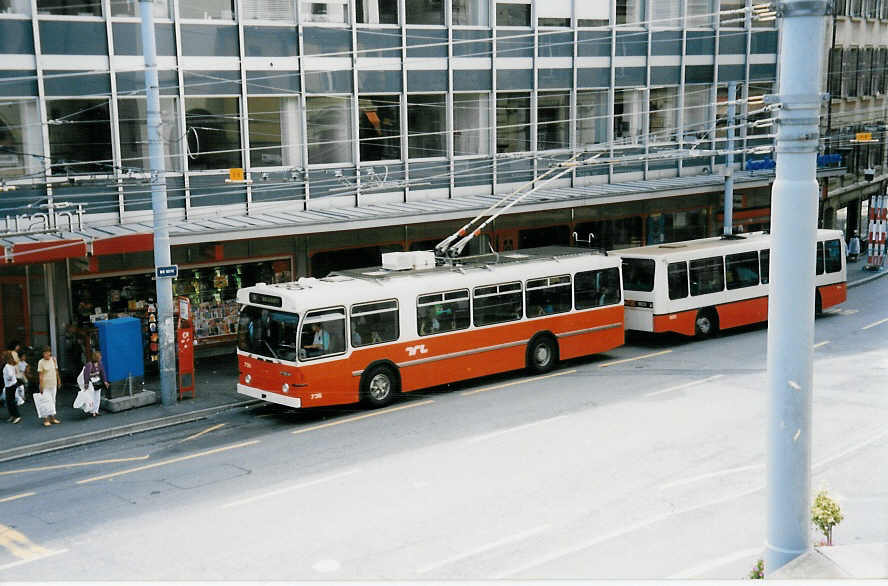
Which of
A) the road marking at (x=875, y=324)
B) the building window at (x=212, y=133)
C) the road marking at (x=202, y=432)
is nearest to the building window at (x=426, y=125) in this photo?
the building window at (x=212, y=133)

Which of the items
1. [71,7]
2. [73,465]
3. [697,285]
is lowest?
[73,465]

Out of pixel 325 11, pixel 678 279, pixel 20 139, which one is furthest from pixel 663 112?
pixel 20 139

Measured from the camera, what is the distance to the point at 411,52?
85.8 feet

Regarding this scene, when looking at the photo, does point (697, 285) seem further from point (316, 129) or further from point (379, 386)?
point (316, 129)

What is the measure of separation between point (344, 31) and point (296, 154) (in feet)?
10.8

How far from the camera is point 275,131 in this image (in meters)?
24.3

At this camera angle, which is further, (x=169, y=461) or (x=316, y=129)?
(x=316, y=129)

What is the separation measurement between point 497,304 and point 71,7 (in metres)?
10.8

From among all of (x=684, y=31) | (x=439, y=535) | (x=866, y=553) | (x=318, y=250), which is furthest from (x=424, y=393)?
(x=684, y=31)

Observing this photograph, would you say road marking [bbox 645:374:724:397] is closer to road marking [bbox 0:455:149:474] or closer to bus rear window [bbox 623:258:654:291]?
bus rear window [bbox 623:258:654:291]

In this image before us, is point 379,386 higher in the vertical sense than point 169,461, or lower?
higher

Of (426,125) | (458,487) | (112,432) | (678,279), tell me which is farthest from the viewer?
(426,125)

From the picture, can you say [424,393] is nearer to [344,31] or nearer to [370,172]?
[370,172]

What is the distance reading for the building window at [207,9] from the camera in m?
22.2
